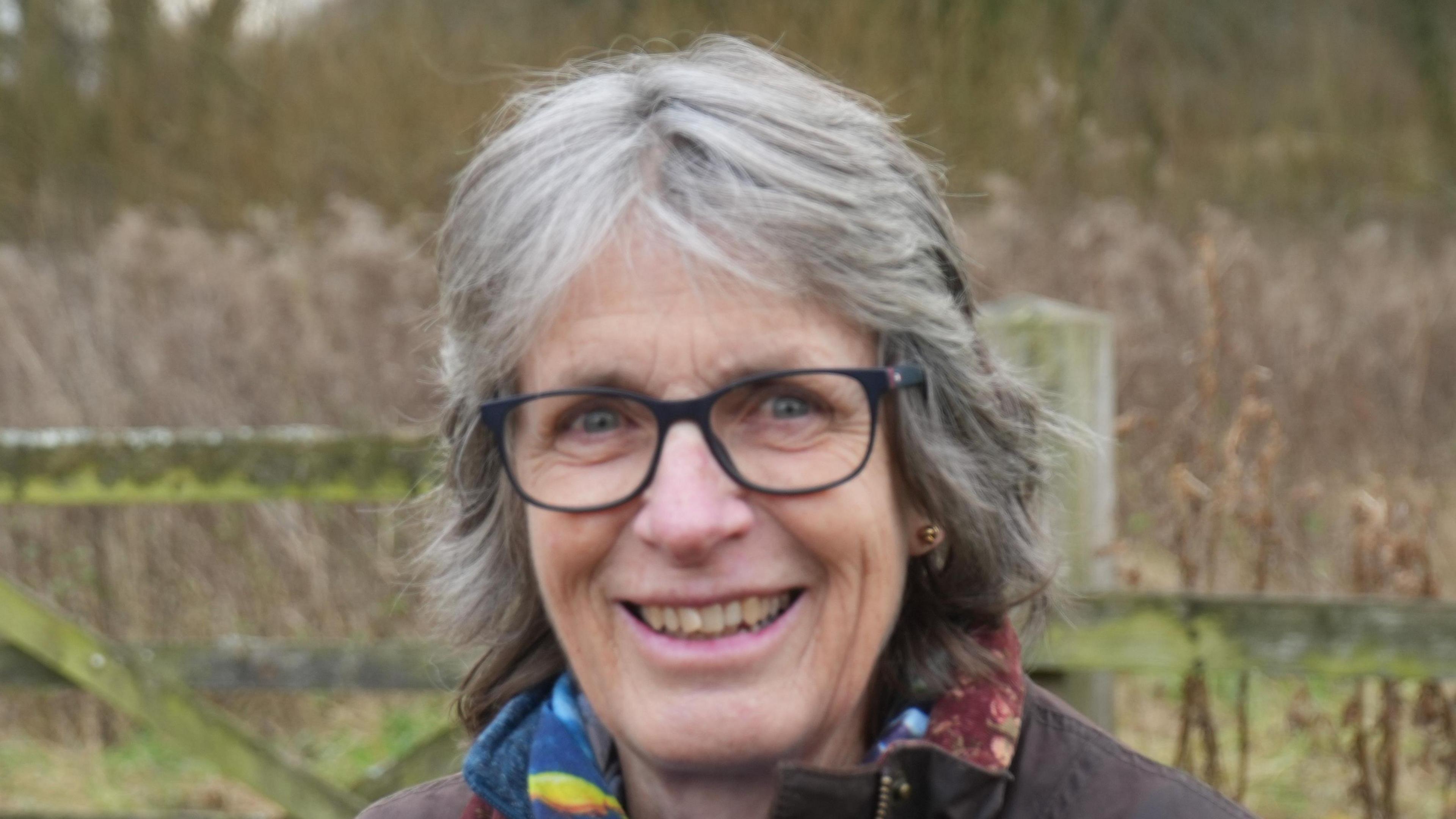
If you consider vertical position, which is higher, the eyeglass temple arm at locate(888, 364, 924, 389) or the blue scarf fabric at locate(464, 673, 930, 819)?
the eyeglass temple arm at locate(888, 364, 924, 389)

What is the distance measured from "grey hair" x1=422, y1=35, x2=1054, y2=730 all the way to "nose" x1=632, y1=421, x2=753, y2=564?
191 mm

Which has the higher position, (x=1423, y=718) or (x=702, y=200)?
(x=702, y=200)

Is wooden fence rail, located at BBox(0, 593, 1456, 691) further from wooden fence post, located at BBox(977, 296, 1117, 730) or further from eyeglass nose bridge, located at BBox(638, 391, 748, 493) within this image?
eyeglass nose bridge, located at BBox(638, 391, 748, 493)

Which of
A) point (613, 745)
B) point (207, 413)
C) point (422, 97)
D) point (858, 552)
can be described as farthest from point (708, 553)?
point (422, 97)

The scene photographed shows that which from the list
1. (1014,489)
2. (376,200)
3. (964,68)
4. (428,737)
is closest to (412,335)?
(428,737)

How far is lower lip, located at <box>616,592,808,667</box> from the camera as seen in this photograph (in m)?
1.47

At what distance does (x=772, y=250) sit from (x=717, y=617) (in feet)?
1.31

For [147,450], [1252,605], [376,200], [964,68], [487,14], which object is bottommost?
[1252,605]

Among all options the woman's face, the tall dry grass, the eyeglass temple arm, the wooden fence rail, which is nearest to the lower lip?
the woman's face

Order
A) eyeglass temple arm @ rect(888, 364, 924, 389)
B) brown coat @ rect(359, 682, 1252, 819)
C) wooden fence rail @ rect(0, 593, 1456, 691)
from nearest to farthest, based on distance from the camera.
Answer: brown coat @ rect(359, 682, 1252, 819), eyeglass temple arm @ rect(888, 364, 924, 389), wooden fence rail @ rect(0, 593, 1456, 691)

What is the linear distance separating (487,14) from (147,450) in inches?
328

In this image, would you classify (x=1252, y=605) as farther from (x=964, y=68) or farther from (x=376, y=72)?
(x=376, y=72)

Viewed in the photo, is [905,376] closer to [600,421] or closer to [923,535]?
[923,535]

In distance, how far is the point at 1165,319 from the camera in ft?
20.2
